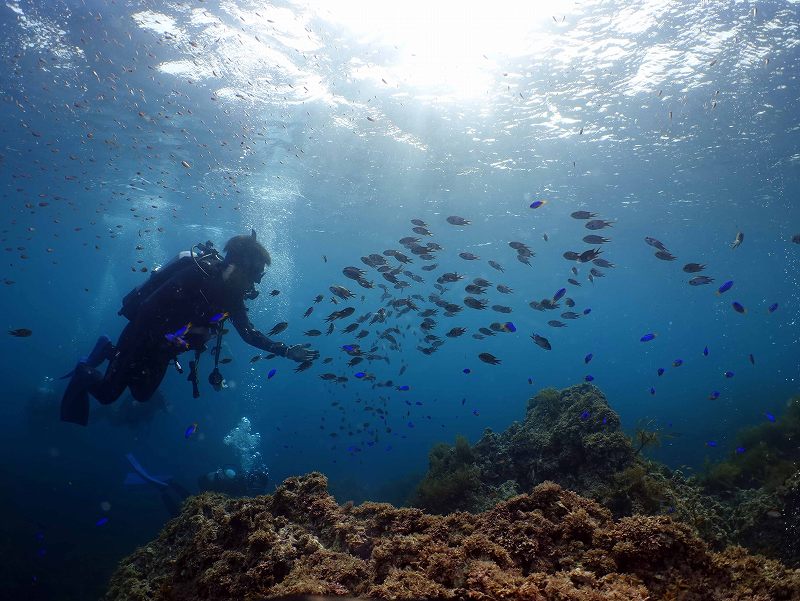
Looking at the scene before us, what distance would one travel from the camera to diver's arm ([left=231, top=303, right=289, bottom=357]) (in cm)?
859

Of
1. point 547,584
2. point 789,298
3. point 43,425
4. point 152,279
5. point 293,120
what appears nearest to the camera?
point 547,584

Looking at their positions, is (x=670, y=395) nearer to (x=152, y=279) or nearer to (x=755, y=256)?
(x=755, y=256)

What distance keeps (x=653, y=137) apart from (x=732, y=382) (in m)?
45.0

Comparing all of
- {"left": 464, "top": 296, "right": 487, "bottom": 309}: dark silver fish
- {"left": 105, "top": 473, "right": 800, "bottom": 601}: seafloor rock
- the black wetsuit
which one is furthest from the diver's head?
{"left": 105, "top": 473, "right": 800, "bottom": 601}: seafloor rock

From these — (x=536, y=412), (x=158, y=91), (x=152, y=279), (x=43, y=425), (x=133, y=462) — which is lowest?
(x=536, y=412)

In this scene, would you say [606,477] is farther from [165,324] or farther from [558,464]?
[165,324]

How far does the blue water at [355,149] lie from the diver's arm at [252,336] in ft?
9.68

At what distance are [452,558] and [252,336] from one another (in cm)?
756

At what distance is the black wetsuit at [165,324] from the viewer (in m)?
7.98

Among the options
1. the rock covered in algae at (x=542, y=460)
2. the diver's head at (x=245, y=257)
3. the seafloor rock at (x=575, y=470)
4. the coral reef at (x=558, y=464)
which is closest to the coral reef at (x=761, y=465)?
the seafloor rock at (x=575, y=470)

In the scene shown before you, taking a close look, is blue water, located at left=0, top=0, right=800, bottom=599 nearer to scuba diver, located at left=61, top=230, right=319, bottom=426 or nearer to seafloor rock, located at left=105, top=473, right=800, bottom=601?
scuba diver, located at left=61, top=230, right=319, bottom=426

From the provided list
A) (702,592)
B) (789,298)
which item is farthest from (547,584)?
(789,298)

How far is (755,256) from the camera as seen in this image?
41438mm

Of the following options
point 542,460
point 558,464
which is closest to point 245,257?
point 542,460
